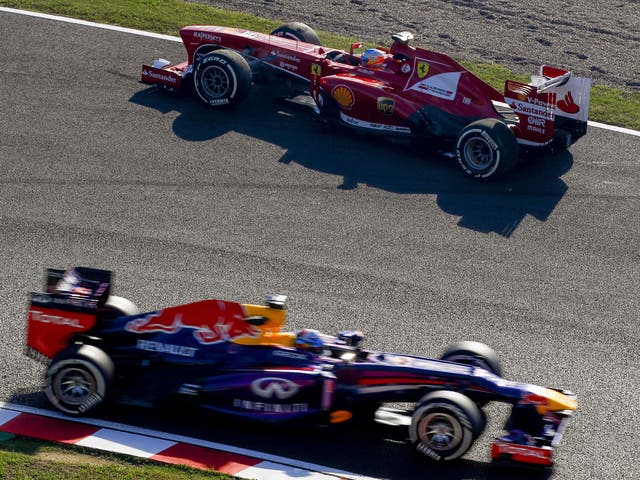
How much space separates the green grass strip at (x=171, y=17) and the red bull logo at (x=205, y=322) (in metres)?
10.1

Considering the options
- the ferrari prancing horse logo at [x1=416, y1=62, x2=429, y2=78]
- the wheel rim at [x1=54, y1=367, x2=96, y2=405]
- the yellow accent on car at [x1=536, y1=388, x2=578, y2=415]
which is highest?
the ferrari prancing horse logo at [x1=416, y1=62, x2=429, y2=78]

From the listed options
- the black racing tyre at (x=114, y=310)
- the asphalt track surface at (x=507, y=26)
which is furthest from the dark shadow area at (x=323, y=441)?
the asphalt track surface at (x=507, y=26)

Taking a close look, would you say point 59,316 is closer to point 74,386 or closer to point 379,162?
point 74,386

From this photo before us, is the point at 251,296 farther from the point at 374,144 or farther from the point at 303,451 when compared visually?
the point at 374,144

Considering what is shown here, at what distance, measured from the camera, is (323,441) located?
29.2 feet

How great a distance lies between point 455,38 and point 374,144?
5549 mm

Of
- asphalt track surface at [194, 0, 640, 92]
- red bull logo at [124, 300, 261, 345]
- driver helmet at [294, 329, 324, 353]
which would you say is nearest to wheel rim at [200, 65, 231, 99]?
asphalt track surface at [194, 0, 640, 92]

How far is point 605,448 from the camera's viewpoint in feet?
29.7

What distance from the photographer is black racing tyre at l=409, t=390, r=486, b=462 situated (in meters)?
8.33

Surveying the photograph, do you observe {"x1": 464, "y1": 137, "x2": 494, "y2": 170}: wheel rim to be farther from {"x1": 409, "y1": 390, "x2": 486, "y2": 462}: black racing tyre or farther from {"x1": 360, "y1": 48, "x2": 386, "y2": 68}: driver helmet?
{"x1": 409, "y1": 390, "x2": 486, "y2": 462}: black racing tyre

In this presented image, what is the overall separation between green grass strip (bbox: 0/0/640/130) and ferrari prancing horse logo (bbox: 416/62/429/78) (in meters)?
3.09

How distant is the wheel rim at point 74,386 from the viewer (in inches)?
347

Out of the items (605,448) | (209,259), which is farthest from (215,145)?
(605,448)

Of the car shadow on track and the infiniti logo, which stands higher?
the car shadow on track
